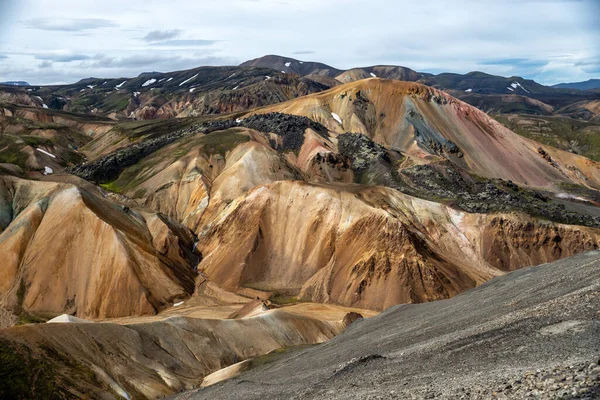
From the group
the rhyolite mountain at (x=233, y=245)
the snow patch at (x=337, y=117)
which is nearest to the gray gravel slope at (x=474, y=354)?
the rhyolite mountain at (x=233, y=245)

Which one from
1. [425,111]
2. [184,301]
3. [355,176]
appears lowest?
[184,301]

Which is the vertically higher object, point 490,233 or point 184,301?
point 490,233

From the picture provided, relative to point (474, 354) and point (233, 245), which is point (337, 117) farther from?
point (474, 354)

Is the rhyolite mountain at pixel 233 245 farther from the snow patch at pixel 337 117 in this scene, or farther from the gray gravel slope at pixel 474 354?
the snow patch at pixel 337 117

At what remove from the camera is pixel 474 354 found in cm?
2333

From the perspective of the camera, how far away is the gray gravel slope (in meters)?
18.4

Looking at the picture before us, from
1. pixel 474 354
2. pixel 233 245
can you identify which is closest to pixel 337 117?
pixel 233 245

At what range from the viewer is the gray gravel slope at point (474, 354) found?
60.3 ft

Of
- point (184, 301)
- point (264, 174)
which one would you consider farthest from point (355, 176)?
point (184, 301)

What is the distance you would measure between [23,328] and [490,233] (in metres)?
51.1

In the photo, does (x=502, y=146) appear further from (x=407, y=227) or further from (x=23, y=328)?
(x=23, y=328)

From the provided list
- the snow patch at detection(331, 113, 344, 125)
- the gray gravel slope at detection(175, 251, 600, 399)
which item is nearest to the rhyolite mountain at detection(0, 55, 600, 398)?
the gray gravel slope at detection(175, 251, 600, 399)

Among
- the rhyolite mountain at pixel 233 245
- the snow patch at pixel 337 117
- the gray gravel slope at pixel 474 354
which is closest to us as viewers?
the gray gravel slope at pixel 474 354

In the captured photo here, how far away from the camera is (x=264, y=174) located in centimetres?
8538
